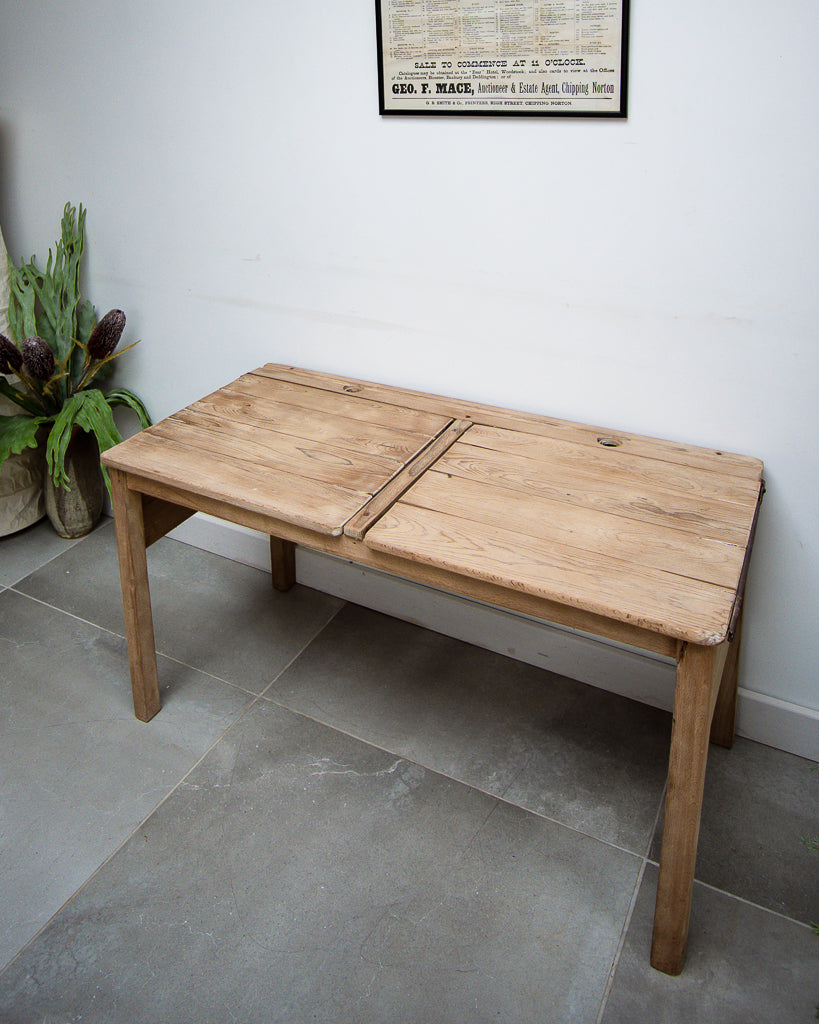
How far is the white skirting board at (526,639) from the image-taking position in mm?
1982

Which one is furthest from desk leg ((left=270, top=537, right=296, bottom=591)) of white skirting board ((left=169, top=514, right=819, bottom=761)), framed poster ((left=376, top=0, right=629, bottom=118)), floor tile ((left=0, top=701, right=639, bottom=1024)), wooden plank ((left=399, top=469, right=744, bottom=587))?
framed poster ((left=376, top=0, right=629, bottom=118))

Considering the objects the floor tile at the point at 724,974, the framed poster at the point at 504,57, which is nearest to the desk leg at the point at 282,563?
the framed poster at the point at 504,57

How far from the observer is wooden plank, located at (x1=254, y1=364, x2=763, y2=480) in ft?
5.72

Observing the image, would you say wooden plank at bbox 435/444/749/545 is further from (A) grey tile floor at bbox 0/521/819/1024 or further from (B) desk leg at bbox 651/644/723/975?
(A) grey tile floor at bbox 0/521/819/1024

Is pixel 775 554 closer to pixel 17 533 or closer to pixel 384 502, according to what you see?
pixel 384 502

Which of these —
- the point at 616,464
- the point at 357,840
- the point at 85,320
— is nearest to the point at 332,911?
the point at 357,840

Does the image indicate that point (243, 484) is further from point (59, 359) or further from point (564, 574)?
point (59, 359)

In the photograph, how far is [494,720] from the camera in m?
2.06

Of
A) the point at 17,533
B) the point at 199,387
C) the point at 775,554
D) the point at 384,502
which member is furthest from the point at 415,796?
the point at 17,533

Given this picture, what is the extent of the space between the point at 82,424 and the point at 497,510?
4.50 feet

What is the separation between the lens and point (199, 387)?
8.15 feet

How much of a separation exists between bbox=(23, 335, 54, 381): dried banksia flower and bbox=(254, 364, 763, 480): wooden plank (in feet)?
1.88

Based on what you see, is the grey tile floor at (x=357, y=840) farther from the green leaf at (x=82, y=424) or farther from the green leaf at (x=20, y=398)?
the green leaf at (x=20, y=398)

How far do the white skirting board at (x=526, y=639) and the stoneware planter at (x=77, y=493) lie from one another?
1.24ft
